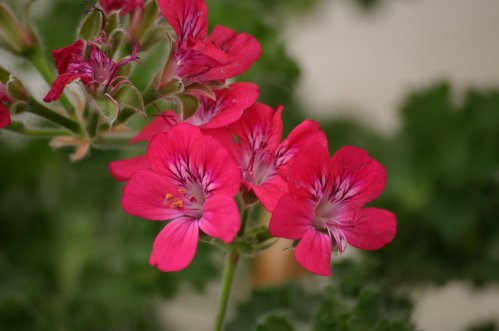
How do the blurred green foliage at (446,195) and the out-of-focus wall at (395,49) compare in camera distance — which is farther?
the out-of-focus wall at (395,49)

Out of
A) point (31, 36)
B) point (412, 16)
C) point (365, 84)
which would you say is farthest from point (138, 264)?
point (412, 16)

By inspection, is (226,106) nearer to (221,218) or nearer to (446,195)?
(221,218)

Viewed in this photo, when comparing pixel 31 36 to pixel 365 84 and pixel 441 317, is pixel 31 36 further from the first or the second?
pixel 365 84

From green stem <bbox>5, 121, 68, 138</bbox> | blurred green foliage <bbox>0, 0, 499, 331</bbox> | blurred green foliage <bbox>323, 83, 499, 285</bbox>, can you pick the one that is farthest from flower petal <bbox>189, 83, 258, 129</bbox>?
blurred green foliage <bbox>323, 83, 499, 285</bbox>

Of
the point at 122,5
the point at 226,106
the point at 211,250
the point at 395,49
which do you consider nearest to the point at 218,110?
the point at 226,106

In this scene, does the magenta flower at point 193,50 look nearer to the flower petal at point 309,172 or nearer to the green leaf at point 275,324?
the flower petal at point 309,172

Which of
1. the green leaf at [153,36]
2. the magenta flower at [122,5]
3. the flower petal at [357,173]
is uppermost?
the magenta flower at [122,5]

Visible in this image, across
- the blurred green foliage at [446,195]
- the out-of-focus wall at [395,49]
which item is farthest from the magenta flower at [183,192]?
the out-of-focus wall at [395,49]
